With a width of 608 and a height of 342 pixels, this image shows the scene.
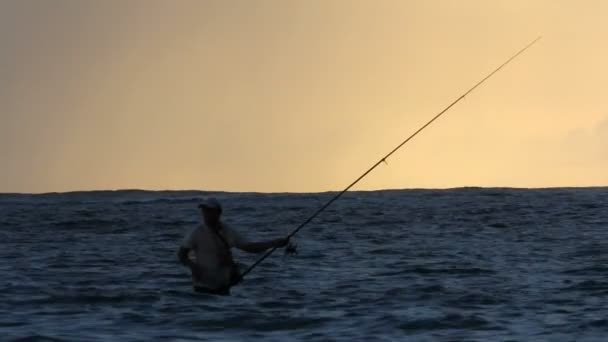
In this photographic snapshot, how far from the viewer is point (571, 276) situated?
2386 centimetres

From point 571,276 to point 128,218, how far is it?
37053 mm

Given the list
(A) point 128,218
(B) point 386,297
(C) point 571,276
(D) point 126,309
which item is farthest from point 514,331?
(A) point 128,218

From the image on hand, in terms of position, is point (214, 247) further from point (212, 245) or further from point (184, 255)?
point (184, 255)

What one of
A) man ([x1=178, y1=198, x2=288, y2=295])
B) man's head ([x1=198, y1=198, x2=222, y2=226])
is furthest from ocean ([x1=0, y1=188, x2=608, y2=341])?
man's head ([x1=198, y1=198, x2=222, y2=226])

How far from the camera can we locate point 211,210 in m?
16.9

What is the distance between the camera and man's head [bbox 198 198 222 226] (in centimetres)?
1686

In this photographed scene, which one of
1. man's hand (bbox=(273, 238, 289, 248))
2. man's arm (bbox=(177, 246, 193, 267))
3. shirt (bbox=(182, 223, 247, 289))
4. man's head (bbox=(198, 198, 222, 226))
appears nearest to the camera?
man's hand (bbox=(273, 238, 289, 248))

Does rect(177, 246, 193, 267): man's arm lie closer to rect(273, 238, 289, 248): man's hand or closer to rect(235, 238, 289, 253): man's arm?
rect(235, 238, 289, 253): man's arm

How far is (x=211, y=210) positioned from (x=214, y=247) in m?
0.52

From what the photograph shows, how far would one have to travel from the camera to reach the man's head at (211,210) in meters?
16.9

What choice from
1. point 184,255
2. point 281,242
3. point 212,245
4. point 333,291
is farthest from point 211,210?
point 333,291

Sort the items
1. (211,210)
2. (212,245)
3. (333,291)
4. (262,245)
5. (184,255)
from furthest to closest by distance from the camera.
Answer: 1. (333,291)
2. (184,255)
3. (212,245)
4. (211,210)
5. (262,245)

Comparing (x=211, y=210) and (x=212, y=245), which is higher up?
(x=211, y=210)

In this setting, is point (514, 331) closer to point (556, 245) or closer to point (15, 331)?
point (15, 331)
